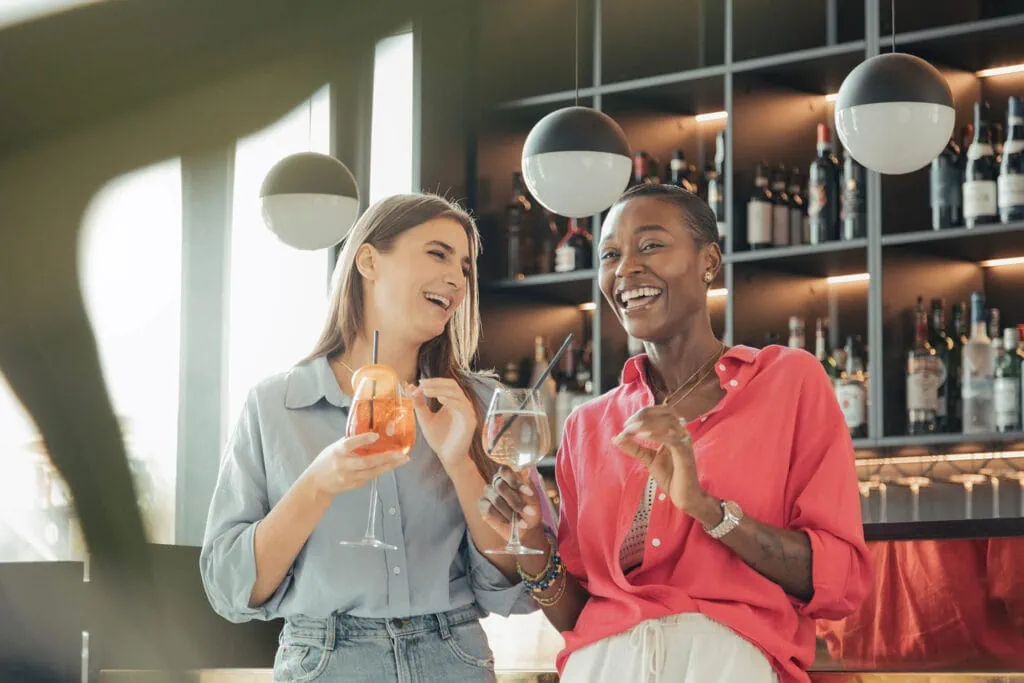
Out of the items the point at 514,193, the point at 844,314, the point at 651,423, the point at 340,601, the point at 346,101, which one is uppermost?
the point at 346,101

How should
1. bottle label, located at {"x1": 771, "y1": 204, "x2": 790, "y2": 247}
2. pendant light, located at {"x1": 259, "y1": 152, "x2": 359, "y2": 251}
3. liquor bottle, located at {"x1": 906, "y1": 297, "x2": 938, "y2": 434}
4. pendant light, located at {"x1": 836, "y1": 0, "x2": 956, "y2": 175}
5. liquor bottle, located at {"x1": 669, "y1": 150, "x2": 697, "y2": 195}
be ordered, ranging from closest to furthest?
pendant light, located at {"x1": 836, "y1": 0, "x2": 956, "y2": 175} < pendant light, located at {"x1": 259, "y1": 152, "x2": 359, "y2": 251} < liquor bottle, located at {"x1": 906, "y1": 297, "x2": 938, "y2": 434} < bottle label, located at {"x1": 771, "y1": 204, "x2": 790, "y2": 247} < liquor bottle, located at {"x1": 669, "y1": 150, "x2": 697, "y2": 195}

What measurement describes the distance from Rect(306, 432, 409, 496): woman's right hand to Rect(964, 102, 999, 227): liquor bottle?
8.83 ft

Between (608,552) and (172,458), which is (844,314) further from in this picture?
(608,552)

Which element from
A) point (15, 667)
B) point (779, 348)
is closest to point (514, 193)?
point (15, 667)

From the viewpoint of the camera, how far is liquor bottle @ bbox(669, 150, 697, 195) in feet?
15.0

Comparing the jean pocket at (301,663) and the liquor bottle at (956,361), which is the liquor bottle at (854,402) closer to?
the liquor bottle at (956,361)

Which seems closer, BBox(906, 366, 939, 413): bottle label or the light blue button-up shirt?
the light blue button-up shirt

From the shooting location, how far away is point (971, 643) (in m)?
3.37

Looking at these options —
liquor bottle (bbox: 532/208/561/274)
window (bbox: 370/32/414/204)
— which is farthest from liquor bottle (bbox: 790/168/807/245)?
window (bbox: 370/32/414/204)

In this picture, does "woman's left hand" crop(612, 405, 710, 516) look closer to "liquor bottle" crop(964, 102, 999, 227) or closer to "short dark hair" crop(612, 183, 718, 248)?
"short dark hair" crop(612, 183, 718, 248)

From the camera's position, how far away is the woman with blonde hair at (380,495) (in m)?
1.81

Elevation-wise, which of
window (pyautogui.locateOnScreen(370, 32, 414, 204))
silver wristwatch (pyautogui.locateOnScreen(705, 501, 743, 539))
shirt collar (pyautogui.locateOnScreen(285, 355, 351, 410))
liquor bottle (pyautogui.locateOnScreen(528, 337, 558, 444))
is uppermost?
window (pyautogui.locateOnScreen(370, 32, 414, 204))

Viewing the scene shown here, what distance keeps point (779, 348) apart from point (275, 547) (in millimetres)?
743

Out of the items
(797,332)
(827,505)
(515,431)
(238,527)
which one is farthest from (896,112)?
(797,332)
